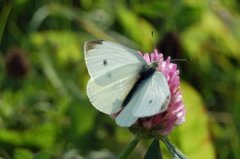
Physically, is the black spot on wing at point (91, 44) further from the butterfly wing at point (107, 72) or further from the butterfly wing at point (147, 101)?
the butterfly wing at point (147, 101)

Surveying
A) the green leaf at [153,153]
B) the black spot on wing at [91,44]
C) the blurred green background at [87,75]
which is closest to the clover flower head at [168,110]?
the green leaf at [153,153]

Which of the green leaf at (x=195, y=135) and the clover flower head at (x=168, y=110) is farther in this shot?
the green leaf at (x=195, y=135)

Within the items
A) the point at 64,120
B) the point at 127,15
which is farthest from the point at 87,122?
the point at 127,15

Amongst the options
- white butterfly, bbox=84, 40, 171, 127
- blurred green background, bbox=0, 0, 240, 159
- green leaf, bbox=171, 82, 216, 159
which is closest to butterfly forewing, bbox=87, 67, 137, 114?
white butterfly, bbox=84, 40, 171, 127

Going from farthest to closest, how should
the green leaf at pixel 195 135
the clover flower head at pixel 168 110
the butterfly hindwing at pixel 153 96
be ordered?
the green leaf at pixel 195 135 → the clover flower head at pixel 168 110 → the butterfly hindwing at pixel 153 96

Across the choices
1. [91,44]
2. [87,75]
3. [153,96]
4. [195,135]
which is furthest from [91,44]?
[87,75]

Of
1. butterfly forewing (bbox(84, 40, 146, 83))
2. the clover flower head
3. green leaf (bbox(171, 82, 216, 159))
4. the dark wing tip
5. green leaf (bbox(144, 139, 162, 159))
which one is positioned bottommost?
green leaf (bbox(171, 82, 216, 159))

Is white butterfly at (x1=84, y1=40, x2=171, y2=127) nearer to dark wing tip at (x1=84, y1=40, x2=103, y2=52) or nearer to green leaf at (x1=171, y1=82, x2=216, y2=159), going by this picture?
dark wing tip at (x1=84, y1=40, x2=103, y2=52)

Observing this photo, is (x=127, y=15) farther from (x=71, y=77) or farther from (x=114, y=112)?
(x=114, y=112)

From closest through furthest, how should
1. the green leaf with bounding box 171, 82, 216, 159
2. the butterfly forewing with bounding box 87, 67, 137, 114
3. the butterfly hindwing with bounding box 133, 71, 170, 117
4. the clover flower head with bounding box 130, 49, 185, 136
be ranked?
→ 1. the butterfly hindwing with bounding box 133, 71, 170, 117
2. the butterfly forewing with bounding box 87, 67, 137, 114
3. the clover flower head with bounding box 130, 49, 185, 136
4. the green leaf with bounding box 171, 82, 216, 159
